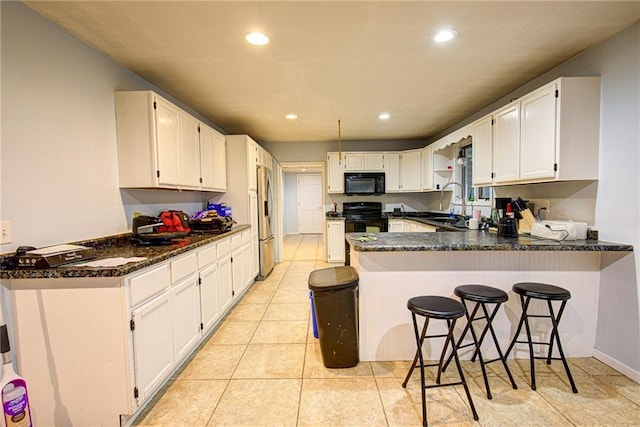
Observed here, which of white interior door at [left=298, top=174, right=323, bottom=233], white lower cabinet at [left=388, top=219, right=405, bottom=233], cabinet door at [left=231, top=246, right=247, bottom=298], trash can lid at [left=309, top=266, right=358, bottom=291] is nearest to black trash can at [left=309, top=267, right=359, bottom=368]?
trash can lid at [left=309, top=266, right=358, bottom=291]

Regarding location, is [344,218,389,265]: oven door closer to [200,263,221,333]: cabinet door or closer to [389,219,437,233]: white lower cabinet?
[389,219,437,233]: white lower cabinet

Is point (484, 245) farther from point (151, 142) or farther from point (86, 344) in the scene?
point (151, 142)

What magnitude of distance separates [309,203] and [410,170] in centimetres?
503

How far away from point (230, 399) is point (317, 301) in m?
0.83

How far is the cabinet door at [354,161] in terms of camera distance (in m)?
5.50

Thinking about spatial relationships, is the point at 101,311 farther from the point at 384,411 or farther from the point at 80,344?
the point at 384,411

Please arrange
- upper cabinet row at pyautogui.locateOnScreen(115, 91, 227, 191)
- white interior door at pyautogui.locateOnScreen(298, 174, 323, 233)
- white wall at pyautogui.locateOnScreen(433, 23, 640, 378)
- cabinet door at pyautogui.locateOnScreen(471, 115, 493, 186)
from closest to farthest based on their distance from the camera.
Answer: white wall at pyautogui.locateOnScreen(433, 23, 640, 378) → upper cabinet row at pyautogui.locateOnScreen(115, 91, 227, 191) → cabinet door at pyautogui.locateOnScreen(471, 115, 493, 186) → white interior door at pyautogui.locateOnScreen(298, 174, 323, 233)

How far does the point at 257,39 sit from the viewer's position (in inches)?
80.6

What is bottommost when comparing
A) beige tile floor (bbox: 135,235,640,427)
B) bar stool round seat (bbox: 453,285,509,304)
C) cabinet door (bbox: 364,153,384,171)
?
beige tile floor (bbox: 135,235,640,427)

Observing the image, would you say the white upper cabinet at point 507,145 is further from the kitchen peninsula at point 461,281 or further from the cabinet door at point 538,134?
the kitchen peninsula at point 461,281

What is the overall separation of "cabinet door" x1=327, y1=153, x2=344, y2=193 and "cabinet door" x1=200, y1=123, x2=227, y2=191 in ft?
6.93

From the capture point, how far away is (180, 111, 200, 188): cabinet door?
288 cm

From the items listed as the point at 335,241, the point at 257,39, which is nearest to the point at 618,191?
the point at 257,39

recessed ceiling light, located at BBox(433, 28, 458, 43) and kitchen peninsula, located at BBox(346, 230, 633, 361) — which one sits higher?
recessed ceiling light, located at BBox(433, 28, 458, 43)
